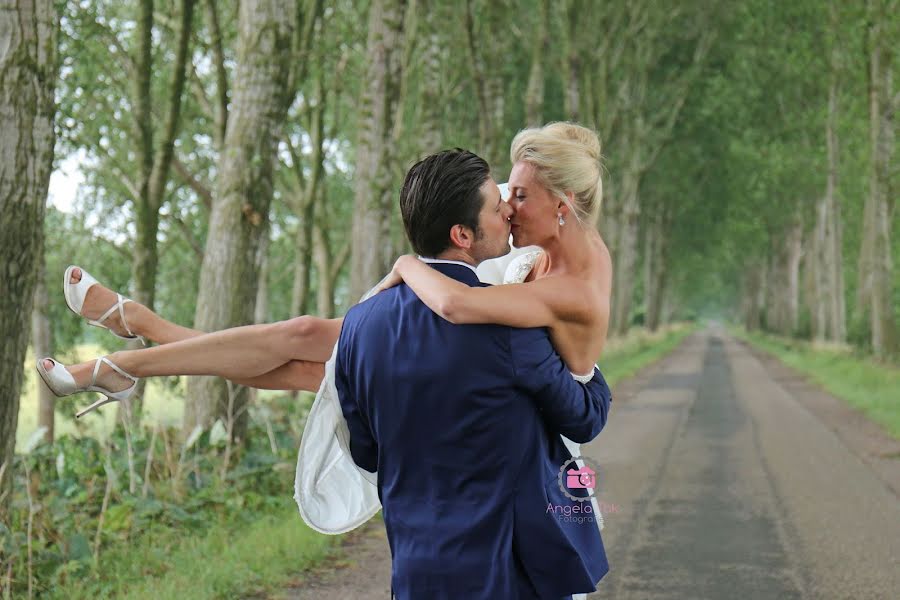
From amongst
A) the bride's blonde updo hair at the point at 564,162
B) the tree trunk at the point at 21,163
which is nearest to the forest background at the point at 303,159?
the tree trunk at the point at 21,163

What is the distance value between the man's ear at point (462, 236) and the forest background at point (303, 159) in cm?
117

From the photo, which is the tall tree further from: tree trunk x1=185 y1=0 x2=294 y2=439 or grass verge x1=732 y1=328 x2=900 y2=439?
tree trunk x1=185 y1=0 x2=294 y2=439

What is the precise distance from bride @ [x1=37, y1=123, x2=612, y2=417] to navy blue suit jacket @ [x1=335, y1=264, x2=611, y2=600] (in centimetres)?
8

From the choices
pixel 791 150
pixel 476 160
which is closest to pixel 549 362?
pixel 476 160

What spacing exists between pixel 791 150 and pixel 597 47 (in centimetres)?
944

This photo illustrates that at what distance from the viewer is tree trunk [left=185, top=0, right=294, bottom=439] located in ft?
30.6

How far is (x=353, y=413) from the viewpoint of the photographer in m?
2.89

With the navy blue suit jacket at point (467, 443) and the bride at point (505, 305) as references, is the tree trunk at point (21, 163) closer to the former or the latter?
the bride at point (505, 305)

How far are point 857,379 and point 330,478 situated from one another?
21997mm

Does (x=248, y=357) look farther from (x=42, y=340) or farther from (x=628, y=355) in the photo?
(x=628, y=355)

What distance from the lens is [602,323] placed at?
115 inches

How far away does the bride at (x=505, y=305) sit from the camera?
8.84 feet

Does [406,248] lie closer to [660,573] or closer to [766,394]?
[766,394]

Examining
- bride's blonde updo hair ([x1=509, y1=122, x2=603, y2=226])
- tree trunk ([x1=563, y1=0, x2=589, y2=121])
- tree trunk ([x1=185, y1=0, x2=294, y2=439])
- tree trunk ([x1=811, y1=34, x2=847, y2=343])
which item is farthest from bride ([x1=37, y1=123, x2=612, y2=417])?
tree trunk ([x1=811, y1=34, x2=847, y2=343])
